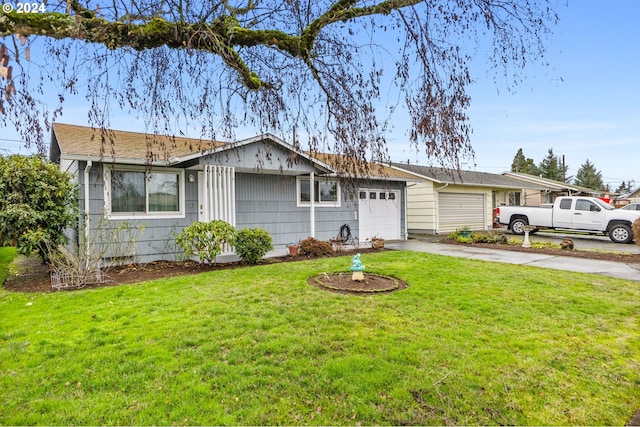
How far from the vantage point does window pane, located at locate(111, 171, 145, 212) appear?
28.3 feet

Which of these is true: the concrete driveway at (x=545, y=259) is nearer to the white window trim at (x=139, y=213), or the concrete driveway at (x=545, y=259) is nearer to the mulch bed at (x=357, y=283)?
the mulch bed at (x=357, y=283)

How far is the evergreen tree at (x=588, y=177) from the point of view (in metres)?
54.8

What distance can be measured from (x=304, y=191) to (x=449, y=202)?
30.4ft

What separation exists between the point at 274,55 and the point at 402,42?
1282 mm

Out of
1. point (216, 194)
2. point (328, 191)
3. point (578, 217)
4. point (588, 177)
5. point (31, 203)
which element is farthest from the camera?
point (588, 177)

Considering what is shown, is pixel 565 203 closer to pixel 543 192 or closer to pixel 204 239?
pixel 543 192

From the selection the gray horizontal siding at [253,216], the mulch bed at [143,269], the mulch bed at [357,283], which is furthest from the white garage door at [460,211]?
the mulch bed at [357,283]

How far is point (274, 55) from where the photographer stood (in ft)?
12.0

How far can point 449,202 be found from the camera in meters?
18.2

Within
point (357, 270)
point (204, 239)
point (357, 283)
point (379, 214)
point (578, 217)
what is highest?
point (379, 214)

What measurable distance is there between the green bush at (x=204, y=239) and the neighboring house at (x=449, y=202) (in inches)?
396

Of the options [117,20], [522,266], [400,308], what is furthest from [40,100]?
[522,266]

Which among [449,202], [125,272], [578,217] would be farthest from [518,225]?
[125,272]

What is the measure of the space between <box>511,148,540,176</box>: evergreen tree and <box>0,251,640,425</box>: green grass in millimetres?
54152
